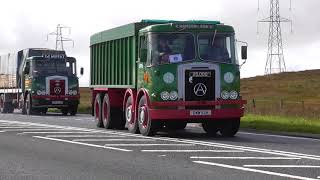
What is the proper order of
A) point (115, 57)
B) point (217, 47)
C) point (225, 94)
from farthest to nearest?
point (115, 57) → point (217, 47) → point (225, 94)

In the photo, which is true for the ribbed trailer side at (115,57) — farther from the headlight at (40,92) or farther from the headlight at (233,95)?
the headlight at (40,92)

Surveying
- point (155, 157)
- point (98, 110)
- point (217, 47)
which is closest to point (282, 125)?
point (217, 47)

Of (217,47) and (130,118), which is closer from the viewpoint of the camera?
(217,47)

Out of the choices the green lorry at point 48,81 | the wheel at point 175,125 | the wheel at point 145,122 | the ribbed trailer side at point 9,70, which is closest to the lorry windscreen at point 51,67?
the green lorry at point 48,81

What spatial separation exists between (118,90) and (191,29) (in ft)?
14.3

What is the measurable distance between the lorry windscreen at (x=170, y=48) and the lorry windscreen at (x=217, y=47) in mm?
280

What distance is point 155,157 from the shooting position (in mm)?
14023

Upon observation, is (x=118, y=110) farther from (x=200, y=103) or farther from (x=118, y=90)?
(x=200, y=103)

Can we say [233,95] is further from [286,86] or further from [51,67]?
[286,86]

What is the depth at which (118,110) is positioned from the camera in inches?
927

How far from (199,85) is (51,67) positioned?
70.9ft

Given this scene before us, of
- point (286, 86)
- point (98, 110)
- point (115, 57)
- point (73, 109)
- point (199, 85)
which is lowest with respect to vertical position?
point (73, 109)

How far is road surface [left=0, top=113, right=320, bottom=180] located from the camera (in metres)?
11.6

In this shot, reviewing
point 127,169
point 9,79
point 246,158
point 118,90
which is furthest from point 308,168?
point 9,79
